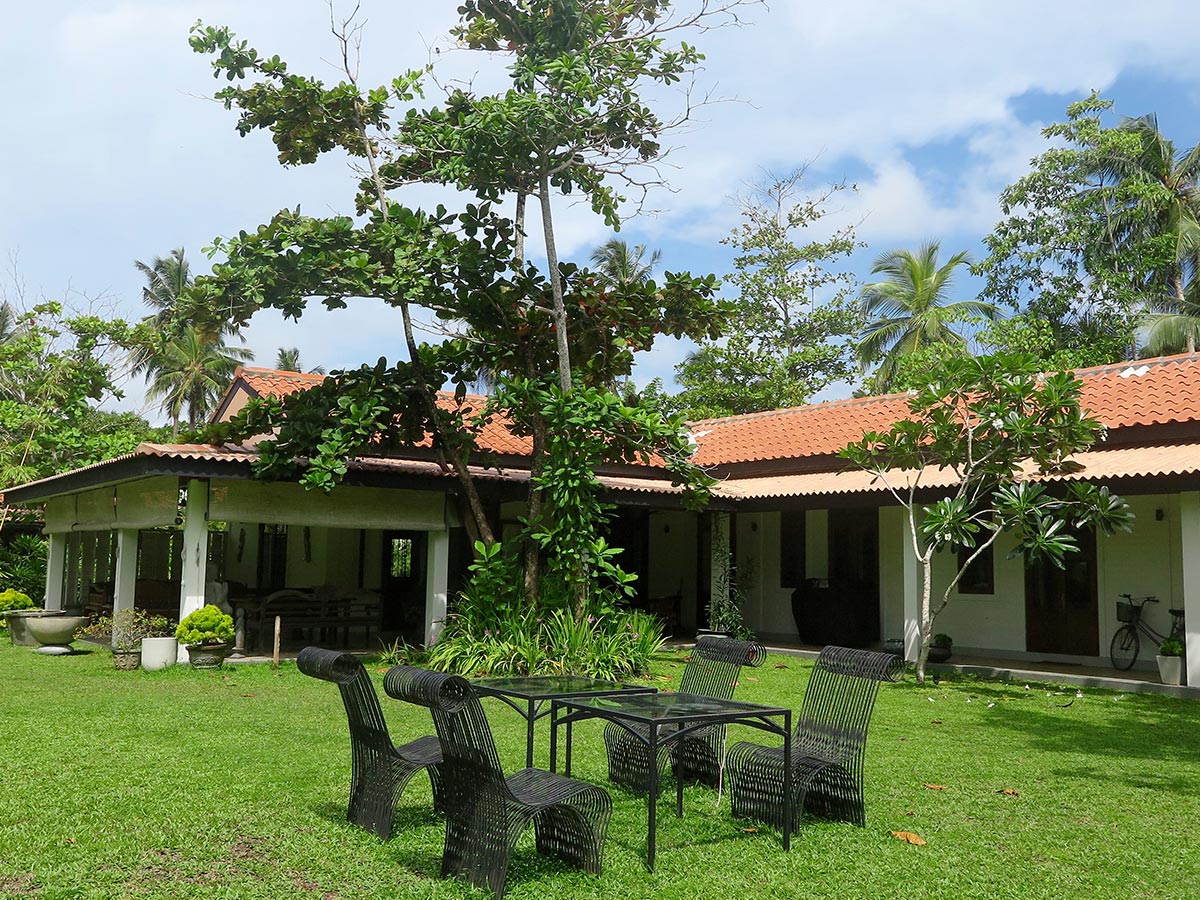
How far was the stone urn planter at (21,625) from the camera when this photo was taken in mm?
16531

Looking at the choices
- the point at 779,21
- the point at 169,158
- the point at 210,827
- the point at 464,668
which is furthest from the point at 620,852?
the point at 169,158

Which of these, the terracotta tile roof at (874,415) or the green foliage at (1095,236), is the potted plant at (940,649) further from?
the green foliage at (1095,236)

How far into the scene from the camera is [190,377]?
1590 inches

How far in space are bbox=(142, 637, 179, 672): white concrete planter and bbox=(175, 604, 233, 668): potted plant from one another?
0.16m

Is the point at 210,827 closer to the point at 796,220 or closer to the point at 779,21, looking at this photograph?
the point at 779,21

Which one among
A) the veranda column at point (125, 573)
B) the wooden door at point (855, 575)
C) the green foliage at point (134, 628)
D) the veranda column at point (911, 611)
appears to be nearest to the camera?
the green foliage at point (134, 628)

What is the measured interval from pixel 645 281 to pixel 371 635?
7.71m

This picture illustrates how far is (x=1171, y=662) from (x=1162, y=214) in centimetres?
2154

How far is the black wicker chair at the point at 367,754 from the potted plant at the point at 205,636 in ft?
25.9

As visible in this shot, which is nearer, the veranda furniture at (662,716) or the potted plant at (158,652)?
the veranda furniture at (662,716)

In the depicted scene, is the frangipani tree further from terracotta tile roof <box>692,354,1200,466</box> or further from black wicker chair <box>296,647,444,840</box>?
black wicker chair <box>296,647,444,840</box>

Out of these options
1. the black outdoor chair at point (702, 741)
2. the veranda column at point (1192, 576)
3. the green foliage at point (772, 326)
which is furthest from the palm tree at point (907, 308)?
the black outdoor chair at point (702, 741)

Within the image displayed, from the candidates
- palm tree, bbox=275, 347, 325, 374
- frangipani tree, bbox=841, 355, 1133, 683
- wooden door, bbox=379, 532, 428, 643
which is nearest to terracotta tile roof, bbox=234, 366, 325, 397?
wooden door, bbox=379, 532, 428, 643

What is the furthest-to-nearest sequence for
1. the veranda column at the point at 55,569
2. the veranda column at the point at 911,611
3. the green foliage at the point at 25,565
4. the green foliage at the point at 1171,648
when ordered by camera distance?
the green foliage at the point at 25,565, the veranda column at the point at 55,569, the veranda column at the point at 911,611, the green foliage at the point at 1171,648
